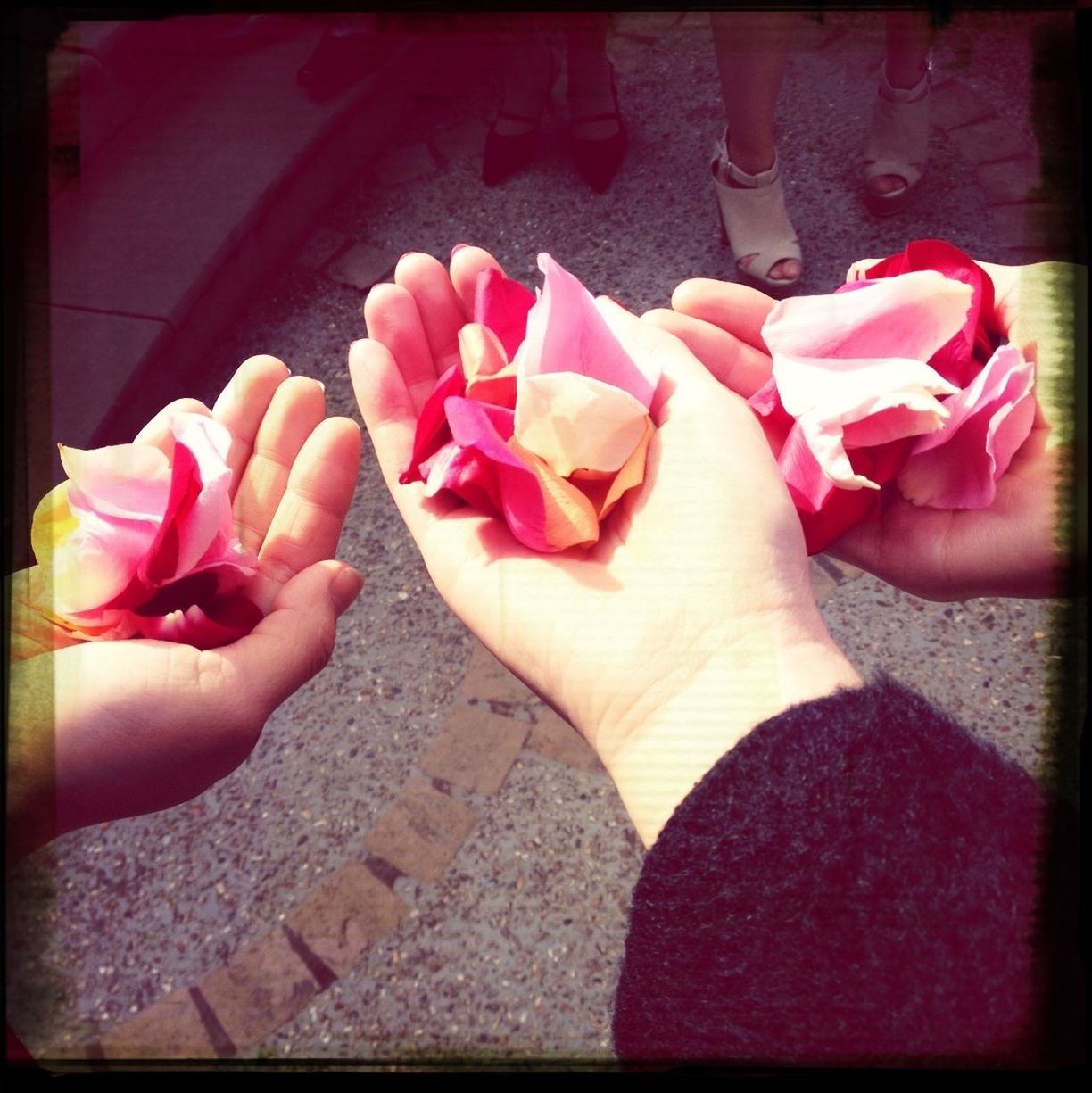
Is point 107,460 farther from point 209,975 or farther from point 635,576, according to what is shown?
point 209,975

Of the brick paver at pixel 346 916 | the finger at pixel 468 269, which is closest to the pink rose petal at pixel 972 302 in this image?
the finger at pixel 468 269

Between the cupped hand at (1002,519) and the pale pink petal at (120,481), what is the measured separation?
427 millimetres

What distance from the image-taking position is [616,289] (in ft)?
3.84

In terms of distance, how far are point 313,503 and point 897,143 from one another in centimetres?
92

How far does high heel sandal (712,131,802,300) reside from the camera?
1.17 meters

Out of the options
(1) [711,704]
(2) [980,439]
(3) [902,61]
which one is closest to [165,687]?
(1) [711,704]

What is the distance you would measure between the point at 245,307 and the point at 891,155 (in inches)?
34.5

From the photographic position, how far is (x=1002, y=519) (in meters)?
0.69

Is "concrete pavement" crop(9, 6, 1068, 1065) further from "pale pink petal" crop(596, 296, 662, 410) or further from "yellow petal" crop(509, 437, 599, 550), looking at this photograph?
"yellow petal" crop(509, 437, 599, 550)

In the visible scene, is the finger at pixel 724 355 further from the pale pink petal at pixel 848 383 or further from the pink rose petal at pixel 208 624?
the pink rose petal at pixel 208 624

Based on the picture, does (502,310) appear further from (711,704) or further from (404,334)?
(711,704)

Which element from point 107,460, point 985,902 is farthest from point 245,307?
point 985,902

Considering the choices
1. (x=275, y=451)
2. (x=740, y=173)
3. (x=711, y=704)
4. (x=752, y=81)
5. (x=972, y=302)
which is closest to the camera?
(x=711, y=704)

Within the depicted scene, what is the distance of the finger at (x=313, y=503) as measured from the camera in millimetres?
733
